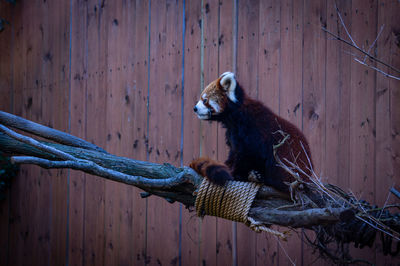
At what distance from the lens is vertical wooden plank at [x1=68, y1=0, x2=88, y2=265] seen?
393cm

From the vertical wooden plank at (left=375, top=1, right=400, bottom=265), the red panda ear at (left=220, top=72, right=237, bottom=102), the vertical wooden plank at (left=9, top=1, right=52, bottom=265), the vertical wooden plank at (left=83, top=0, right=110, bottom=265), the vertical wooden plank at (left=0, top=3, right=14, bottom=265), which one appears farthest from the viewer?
the vertical wooden plank at (left=0, top=3, right=14, bottom=265)

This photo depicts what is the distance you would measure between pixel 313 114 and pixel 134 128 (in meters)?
1.76

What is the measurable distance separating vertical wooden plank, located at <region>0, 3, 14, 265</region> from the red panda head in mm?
4033

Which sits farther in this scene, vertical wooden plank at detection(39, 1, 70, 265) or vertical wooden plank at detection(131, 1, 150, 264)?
vertical wooden plank at detection(39, 1, 70, 265)

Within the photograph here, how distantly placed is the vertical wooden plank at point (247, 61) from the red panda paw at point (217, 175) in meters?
1.20

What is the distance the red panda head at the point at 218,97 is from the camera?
1949 millimetres

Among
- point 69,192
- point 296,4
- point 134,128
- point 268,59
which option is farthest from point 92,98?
point 296,4

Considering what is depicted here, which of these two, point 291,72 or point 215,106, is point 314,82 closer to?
point 291,72

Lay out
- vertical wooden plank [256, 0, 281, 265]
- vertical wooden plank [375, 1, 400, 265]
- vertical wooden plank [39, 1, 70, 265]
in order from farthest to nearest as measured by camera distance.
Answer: vertical wooden plank [39, 1, 70, 265] → vertical wooden plank [256, 0, 281, 265] → vertical wooden plank [375, 1, 400, 265]

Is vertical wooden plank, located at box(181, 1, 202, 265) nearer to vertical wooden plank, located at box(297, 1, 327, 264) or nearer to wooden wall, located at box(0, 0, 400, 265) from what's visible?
wooden wall, located at box(0, 0, 400, 265)

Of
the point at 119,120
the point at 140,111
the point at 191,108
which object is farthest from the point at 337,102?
the point at 119,120

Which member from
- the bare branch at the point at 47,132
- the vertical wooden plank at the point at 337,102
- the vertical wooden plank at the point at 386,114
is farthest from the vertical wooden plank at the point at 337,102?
the bare branch at the point at 47,132

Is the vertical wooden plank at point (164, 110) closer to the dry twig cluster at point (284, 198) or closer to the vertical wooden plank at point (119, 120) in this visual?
the vertical wooden plank at point (119, 120)

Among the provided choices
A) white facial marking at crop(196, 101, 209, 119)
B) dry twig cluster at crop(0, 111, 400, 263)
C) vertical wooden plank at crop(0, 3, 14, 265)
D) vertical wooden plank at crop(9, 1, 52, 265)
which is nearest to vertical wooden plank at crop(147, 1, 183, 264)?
white facial marking at crop(196, 101, 209, 119)
